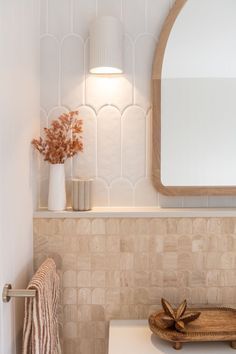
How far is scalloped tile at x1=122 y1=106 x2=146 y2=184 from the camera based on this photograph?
4.74 ft

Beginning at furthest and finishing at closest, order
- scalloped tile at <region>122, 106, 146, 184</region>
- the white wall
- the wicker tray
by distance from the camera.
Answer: scalloped tile at <region>122, 106, 146, 184</region>
the wicker tray
the white wall

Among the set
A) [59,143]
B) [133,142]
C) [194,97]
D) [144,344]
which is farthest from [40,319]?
[194,97]

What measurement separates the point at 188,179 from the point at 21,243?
0.60 metres

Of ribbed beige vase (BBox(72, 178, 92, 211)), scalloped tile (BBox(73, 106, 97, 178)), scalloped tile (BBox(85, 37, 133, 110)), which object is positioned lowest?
ribbed beige vase (BBox(72, 178, 92, 211))

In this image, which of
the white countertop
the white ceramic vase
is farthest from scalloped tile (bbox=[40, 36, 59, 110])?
the white countertop

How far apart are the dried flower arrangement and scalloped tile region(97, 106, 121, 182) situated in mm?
82

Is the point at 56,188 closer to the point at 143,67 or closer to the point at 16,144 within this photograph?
the point at 16,144

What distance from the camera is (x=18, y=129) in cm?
118

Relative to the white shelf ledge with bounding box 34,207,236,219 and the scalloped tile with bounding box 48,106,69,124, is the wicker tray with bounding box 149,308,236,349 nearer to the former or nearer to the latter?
the white shelf ledge with bounding box 34,207,236,219

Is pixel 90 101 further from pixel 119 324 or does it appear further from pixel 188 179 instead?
pixel 119 324

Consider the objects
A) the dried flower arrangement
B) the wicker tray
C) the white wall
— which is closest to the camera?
the white wall

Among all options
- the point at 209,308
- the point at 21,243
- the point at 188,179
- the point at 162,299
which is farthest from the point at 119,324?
the point at 188,179

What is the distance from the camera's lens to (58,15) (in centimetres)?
143

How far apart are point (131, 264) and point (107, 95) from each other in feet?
1.92
